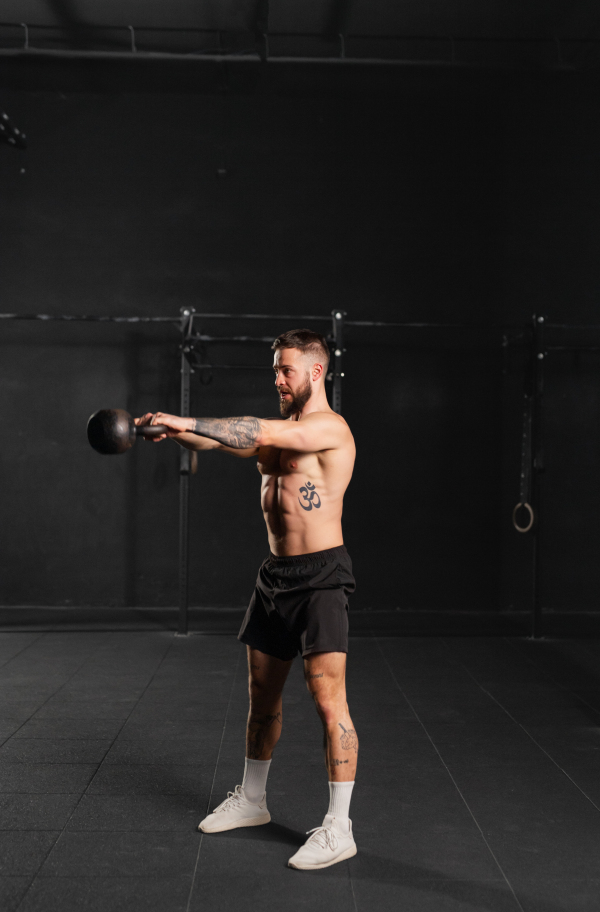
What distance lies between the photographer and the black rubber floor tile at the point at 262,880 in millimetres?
1962

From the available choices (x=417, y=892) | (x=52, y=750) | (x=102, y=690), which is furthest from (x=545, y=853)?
(x=102, y=690)

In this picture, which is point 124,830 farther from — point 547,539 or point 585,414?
point 585,414

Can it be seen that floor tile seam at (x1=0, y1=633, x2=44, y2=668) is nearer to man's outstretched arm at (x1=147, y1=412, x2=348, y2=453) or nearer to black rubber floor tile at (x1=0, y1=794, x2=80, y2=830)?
black rubber floor tile at (x1=0, y1=794, x2=80, y2=830)

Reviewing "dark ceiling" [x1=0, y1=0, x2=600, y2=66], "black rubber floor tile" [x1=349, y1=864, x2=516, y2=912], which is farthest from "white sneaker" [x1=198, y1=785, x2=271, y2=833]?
"dark ceiling" [x1=0, y1=0, x2=600, y2=66]

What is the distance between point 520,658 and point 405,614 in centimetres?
126

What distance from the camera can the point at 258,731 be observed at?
238 cm

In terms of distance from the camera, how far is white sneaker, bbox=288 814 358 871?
7.03ft

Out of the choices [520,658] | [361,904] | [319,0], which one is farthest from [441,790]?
[319,0]

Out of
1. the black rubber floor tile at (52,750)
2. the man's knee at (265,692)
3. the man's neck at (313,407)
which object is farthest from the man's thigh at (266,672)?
the black rubber floor tile at (52,750)

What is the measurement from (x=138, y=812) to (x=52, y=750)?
0.69 meters

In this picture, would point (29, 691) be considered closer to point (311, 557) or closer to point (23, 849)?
point (23, 849)

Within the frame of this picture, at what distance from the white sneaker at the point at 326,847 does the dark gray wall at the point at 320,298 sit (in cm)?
356

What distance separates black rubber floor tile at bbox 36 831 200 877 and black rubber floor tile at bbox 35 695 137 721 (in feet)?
3.76

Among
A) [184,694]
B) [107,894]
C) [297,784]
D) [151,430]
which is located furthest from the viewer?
[184,694]
